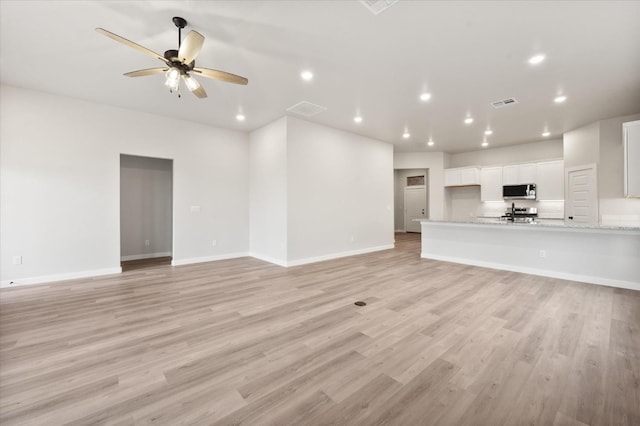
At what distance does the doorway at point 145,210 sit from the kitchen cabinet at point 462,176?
28.8ft

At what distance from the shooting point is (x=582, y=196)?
586cm

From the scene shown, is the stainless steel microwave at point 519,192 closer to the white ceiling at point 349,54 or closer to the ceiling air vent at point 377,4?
the white ceiling at point 349,54

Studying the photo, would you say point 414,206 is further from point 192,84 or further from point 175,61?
point 175,61

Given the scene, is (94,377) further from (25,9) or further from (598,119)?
(598,119)

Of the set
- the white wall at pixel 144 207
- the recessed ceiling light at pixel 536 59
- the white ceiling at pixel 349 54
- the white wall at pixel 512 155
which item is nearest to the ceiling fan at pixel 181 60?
the white ceiling at pixel 349 54

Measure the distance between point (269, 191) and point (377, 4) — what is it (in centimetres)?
419

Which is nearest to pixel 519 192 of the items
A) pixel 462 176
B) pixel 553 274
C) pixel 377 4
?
pixel 462 176

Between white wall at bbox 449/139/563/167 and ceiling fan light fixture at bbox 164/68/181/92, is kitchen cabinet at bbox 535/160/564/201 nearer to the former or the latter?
white wall at bbox 449/139/563/167

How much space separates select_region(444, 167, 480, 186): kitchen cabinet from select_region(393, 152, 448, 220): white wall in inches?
8.1

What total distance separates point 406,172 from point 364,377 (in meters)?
10.6

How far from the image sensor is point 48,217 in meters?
4.38

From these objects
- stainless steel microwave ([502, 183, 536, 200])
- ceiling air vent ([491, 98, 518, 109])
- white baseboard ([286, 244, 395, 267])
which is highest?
ceiling air vent ([491, 98, 518, 109])

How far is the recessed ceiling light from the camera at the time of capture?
10.6 ft

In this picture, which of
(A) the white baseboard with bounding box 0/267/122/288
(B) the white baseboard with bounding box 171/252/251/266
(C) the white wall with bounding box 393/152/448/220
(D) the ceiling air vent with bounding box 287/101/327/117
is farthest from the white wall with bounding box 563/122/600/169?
(A) the white baseboard with bounding box 0/267/122/288
